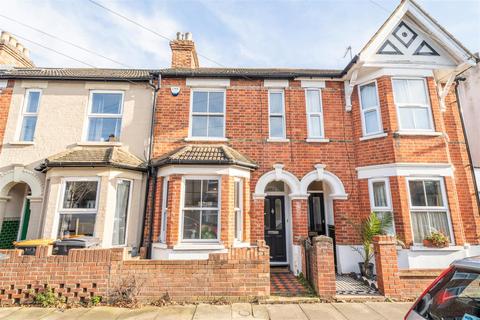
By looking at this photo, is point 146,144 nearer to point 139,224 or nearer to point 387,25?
point 139,224

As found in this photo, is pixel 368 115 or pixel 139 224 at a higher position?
pixel 368 115

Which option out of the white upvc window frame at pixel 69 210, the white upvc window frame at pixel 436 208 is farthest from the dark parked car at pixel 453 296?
the white upvc window frame at pixel 69 210

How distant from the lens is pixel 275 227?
849 cm

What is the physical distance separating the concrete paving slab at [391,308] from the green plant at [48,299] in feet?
Result: 21.4

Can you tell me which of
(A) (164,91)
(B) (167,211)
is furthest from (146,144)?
(B) (167,211)

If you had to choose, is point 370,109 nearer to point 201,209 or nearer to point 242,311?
point 201,209

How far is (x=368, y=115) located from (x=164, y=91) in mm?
7311

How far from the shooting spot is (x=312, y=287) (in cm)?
591

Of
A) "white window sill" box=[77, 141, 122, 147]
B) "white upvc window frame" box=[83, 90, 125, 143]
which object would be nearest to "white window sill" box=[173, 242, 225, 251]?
"white window sill" box=[77, 141, 122, 147]

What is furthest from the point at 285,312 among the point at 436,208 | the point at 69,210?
the point at 69,210

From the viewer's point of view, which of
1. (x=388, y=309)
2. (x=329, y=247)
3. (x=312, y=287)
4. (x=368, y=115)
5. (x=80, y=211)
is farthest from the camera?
(x=368, y=115)

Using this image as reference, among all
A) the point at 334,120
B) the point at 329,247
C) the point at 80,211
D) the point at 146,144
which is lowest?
the point at 329,247

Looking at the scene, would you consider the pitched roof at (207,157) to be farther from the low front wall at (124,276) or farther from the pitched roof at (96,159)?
the low front wall at (124,276)

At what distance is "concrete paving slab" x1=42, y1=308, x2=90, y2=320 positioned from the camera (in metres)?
4.55
